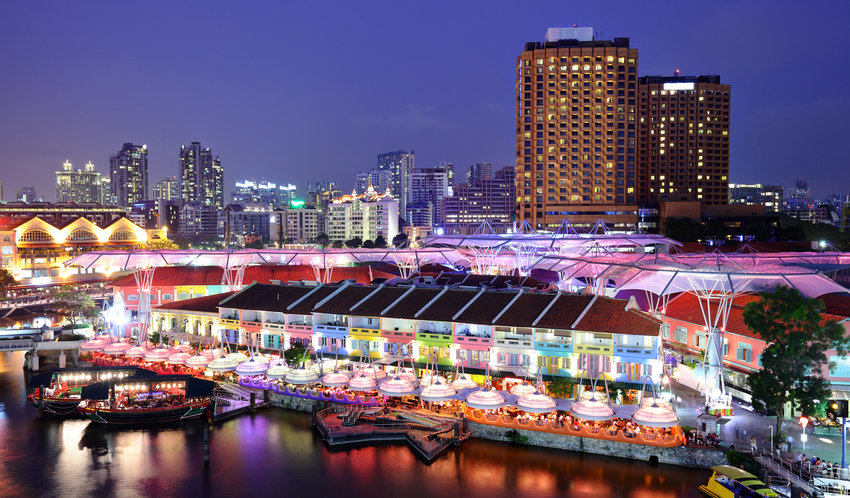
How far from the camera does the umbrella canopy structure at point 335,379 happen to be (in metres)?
34.7

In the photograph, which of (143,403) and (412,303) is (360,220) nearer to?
(412,303)

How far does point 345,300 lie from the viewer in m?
39.4

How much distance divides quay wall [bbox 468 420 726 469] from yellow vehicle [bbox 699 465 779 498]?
163 centimetres

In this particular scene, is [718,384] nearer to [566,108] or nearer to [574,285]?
[574,285]

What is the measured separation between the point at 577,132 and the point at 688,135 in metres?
39.1

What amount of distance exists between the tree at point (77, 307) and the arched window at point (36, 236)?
4309 cm

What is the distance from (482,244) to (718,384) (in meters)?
40.8

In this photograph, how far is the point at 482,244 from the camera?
70062 mm

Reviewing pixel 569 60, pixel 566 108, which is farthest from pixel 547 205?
pixel 569 60

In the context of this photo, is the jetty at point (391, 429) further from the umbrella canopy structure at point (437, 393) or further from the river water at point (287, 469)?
the umbrella canopy structure at point (437, 393)

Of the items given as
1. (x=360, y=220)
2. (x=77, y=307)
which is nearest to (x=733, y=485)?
(x=77, y=307)

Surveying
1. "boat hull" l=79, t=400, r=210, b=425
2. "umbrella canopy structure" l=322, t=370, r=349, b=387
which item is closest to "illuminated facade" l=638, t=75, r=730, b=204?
"umbrella canopy structure" l=322, t=370, r=349, b=387

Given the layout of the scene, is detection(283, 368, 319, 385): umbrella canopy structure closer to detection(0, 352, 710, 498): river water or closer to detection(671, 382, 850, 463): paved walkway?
detection(0, 352, 710, 498): river water

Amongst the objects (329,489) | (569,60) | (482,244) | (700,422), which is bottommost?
(329,489)
